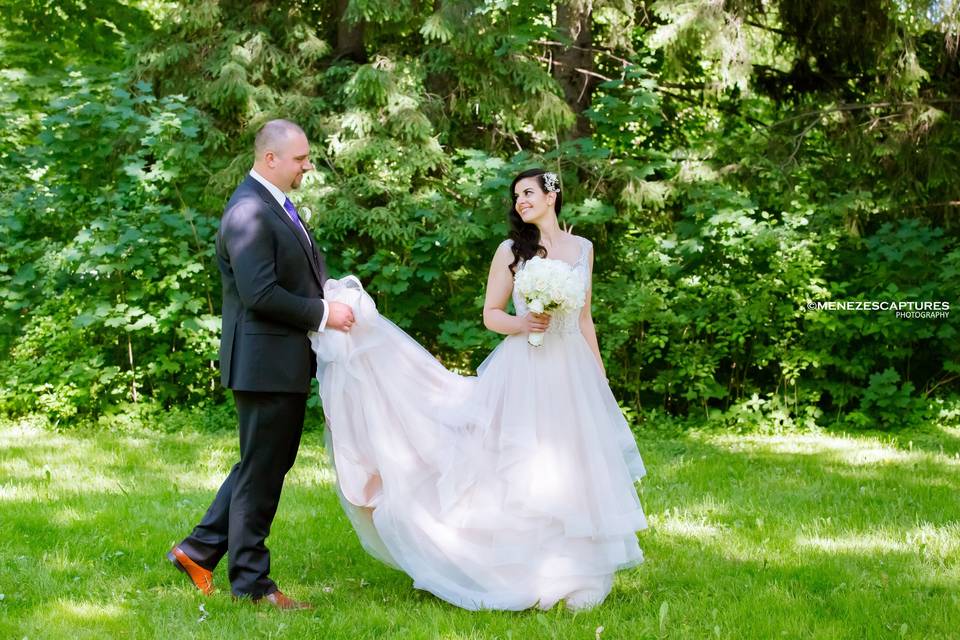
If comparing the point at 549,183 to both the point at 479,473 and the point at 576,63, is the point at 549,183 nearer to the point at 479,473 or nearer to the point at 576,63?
the point at 479,473

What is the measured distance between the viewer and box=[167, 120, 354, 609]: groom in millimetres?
4332

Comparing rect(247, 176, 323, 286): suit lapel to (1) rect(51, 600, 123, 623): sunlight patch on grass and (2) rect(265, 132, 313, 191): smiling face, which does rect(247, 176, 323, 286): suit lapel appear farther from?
(1) rect(51, 600, 123, 623): sunlight patch on grass

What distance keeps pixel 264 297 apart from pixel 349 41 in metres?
6.96

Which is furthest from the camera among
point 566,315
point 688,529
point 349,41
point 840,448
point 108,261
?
point 349,41

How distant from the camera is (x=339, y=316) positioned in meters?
4.47

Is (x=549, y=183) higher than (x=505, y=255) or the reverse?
higher

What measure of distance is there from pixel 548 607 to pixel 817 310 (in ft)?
19.7

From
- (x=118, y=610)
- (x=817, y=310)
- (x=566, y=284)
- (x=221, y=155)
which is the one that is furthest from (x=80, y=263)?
(x=817, y=310)

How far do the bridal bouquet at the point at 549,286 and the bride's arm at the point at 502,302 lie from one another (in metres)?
0.13

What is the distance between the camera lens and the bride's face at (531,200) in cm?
491

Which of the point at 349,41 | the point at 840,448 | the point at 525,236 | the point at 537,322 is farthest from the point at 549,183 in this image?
the point at 349,41

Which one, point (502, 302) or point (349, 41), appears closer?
point (502, 302)

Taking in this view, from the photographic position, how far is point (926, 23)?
30.9ft

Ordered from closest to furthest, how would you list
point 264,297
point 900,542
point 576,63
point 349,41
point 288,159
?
point 264,297
point 288,159
point 900,542
point 349,41
point 576,63
